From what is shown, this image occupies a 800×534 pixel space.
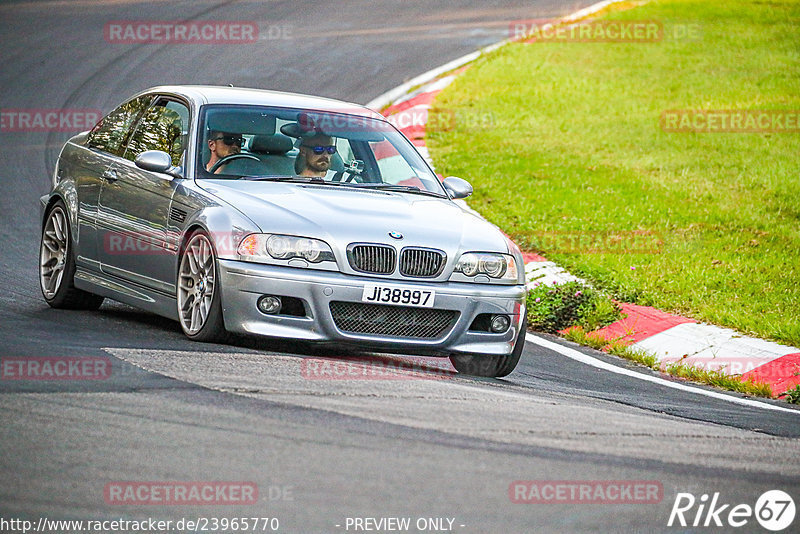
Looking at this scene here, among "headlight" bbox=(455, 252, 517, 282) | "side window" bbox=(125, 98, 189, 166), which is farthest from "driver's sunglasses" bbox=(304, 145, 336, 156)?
"headlight" bbox=(455, 252, 517, 282)

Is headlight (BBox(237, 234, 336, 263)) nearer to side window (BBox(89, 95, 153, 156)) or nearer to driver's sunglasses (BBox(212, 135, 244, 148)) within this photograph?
driver's sunglasses (BBox(212, 135, 244, 148))

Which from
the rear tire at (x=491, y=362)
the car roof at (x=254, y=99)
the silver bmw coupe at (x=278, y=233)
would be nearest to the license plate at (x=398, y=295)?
the silver bmw coupe at (x=278, y=233)

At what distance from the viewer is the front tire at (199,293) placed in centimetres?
738

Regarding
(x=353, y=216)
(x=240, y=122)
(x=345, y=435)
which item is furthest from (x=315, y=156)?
(x=345, y=435)

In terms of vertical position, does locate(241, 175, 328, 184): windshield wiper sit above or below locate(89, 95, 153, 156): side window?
below

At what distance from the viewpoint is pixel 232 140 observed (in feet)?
27.4

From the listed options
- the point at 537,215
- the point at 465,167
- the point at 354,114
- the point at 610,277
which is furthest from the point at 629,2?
the point at 354,114

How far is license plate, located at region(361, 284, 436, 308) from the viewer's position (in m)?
7.29

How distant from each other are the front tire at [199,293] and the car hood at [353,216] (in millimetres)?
329

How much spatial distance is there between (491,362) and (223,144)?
221 cm

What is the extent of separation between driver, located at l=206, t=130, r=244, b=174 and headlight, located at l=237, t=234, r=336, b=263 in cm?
115

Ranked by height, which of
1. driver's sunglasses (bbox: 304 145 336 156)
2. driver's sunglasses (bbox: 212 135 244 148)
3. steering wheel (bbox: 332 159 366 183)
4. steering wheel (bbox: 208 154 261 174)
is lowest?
steering wheel (bbox: 332 159 366 183)

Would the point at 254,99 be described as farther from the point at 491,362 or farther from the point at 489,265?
the point at 491,362

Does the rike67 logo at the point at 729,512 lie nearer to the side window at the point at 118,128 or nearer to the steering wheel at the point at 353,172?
the steering wheel at the point at 353,172
